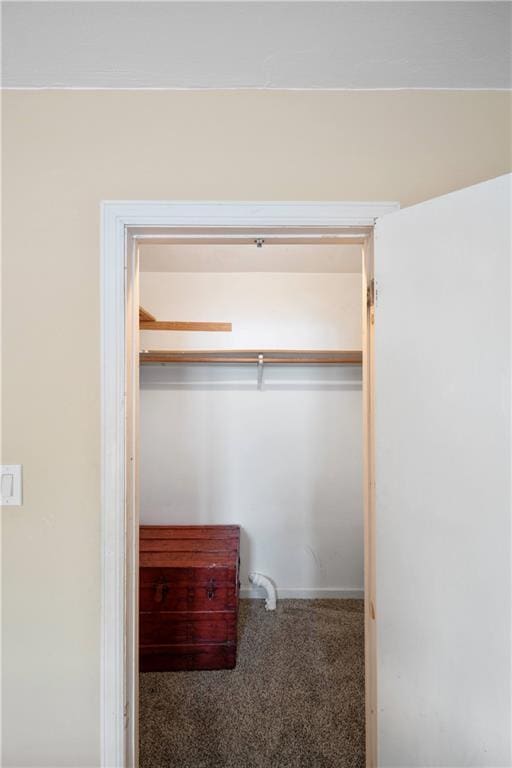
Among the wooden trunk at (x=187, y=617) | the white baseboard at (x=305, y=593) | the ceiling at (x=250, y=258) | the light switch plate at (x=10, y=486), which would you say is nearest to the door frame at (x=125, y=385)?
the light switch plate at (x=10, y=486)

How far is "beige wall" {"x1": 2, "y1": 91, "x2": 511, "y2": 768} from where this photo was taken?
1.03m

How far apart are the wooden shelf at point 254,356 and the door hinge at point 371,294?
56.8 inches

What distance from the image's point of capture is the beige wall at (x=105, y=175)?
103cm

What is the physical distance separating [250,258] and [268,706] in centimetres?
254

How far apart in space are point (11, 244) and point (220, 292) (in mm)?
1817

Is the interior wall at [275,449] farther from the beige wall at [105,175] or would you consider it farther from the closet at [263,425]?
the beige wall at [105,175]

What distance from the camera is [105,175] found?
1.04 m

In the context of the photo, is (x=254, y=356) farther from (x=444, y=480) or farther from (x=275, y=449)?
(x=444, y=480)

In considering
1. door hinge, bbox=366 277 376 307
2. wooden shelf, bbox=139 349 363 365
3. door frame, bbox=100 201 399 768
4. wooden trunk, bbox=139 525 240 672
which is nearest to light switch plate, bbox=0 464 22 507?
door frame, bbox=100 201 399 768

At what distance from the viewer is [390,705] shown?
3.08 ft

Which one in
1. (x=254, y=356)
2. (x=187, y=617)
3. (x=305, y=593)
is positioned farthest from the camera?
(x=305, y=593)

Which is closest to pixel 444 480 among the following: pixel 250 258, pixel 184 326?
pixel 250 258

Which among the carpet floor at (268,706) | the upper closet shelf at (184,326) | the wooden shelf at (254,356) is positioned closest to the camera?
the carpet floor at (268,706)

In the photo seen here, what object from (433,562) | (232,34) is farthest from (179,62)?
(433,562)
